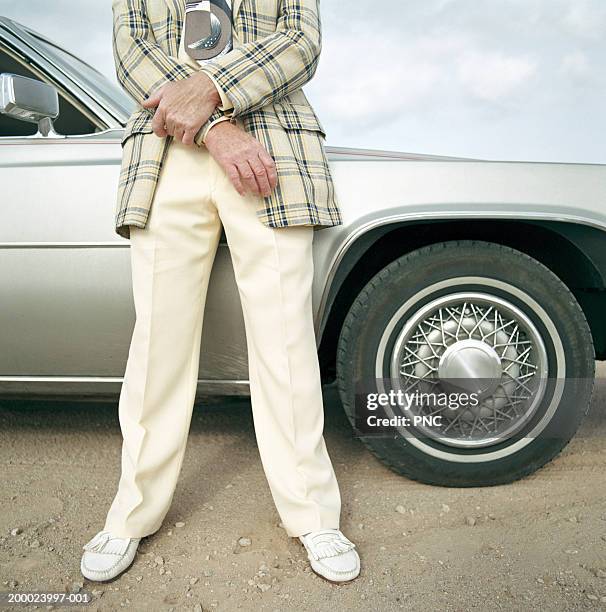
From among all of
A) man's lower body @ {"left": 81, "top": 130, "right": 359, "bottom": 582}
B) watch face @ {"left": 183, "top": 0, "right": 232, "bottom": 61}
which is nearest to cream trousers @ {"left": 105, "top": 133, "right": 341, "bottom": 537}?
man's lower body @ {"left": 81, "top": 130, "right": 359, "bottom": 582}

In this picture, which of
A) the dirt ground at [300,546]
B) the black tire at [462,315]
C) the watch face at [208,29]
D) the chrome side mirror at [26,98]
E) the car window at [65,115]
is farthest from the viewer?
the car window at [65,115]

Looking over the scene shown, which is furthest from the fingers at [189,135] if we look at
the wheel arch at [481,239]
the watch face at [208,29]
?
the wheel arch at [481,239]

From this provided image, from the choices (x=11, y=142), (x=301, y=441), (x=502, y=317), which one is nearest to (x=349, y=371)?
(x=301, y=441)

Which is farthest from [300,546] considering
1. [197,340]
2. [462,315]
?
[462,315]

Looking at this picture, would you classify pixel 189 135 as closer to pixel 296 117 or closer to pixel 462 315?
pixel 296 117

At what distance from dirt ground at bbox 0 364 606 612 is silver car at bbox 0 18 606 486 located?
16 centimetres

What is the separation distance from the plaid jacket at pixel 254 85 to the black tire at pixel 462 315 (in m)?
0.39

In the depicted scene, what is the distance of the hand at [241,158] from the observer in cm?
149

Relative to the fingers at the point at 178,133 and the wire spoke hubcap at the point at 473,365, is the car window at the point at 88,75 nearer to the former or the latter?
the fingers at the point at 178,133

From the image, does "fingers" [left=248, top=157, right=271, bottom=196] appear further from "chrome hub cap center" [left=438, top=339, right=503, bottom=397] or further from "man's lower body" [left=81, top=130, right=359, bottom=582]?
"chrome hub cap center" [left=438, top=339, right=503, bottom=397]

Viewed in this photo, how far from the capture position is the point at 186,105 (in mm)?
→ 1478

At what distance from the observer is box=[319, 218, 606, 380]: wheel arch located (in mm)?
1900

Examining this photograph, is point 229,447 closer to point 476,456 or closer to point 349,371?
point 349,371

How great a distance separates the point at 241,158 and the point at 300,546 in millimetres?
1034
